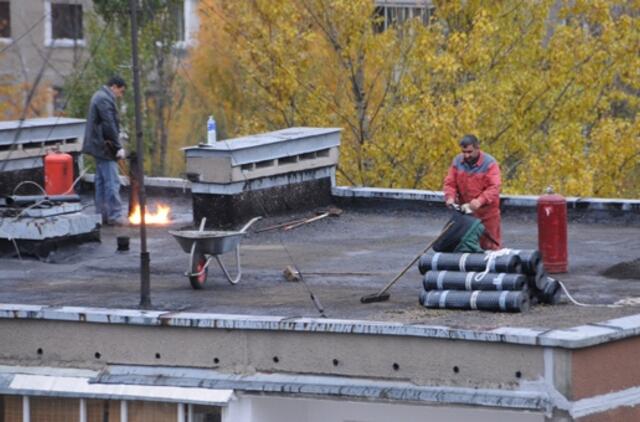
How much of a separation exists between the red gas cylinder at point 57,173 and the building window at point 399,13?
46.3ft

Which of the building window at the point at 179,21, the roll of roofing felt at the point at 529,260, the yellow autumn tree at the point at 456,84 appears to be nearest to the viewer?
the roll of roofing felt at the point at 529,260

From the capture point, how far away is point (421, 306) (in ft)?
53.0

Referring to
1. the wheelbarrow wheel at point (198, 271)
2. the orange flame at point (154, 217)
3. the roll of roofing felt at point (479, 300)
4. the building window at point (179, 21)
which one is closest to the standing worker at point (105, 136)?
the orange flame at point (154, 217)

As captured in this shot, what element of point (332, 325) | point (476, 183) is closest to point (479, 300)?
point (332, 325)

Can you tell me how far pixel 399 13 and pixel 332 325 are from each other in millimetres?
27871

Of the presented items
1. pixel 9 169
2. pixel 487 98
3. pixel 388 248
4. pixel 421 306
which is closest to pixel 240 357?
pixel 421 306

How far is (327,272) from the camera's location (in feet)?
63.1

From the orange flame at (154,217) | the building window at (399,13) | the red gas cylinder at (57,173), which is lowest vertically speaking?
the orange flame at (154,217)

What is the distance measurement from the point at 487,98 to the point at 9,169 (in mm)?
11493

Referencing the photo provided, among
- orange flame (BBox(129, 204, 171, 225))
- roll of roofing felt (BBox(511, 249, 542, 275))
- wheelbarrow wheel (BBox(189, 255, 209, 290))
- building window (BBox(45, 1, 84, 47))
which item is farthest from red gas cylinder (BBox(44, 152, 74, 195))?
building window (BBox(45, 1, 84, 47))

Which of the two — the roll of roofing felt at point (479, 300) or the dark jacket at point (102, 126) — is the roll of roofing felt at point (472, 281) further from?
the dark jacket at point (102, 126)

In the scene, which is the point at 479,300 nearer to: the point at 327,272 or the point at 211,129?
the point at 327,272

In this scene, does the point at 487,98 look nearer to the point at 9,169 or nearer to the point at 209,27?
the point at 9,169

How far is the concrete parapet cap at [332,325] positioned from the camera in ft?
46.0
